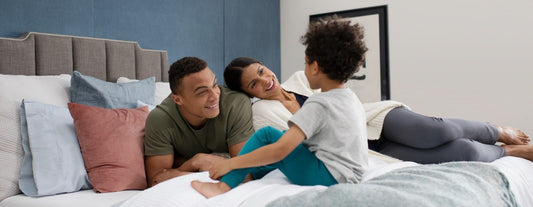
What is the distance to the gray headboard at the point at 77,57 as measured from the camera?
2061 millimetres

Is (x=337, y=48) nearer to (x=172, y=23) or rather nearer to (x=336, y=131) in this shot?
A: (x=336, y=131)

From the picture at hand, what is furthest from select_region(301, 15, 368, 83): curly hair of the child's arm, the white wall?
the white wall

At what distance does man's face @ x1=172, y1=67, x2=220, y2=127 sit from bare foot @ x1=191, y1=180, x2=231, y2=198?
39 cm

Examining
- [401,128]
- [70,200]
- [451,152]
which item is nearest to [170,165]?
[70,200]

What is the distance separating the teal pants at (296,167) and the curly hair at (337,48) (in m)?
0.28

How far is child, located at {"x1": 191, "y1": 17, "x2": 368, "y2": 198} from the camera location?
1210 mm

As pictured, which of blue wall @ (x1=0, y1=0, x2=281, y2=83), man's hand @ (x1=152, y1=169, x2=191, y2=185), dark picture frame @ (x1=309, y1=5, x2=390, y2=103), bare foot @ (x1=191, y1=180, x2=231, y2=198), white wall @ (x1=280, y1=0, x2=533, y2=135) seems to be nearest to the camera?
bare foot @ (x1=191, y1=180, x2=231, y2=198)

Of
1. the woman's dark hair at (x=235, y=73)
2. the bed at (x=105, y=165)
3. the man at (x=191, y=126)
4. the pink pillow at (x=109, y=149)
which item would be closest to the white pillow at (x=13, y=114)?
the bed at (x=105, y=165)

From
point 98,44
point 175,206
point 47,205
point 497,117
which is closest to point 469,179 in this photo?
point 175,206

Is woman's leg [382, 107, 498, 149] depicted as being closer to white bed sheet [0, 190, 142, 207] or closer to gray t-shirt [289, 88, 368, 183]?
gray t-shirt [289, 88, 368, 183]

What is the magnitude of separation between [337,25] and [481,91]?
267 cm

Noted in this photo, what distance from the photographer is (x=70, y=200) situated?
1483 millimetres

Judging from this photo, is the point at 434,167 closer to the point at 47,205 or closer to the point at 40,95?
the point at 47,205

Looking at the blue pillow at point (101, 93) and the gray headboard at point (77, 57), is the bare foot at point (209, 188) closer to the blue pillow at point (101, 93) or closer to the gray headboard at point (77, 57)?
the blue pillow at point (101, 93)
